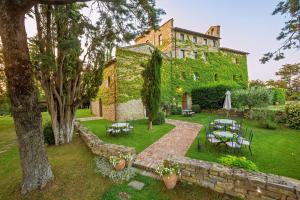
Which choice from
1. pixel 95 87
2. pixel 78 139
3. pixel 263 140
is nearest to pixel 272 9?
pixel 263 140

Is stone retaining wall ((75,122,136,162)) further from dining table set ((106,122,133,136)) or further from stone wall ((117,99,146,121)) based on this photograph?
stone wall ((117,99,146,121))

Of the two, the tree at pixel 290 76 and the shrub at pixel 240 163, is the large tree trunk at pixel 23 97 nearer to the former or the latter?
the shrub at pixel 240 163

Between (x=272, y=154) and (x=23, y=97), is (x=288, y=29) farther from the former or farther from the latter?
(x=23, y=97)

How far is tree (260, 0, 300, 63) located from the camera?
313 inches

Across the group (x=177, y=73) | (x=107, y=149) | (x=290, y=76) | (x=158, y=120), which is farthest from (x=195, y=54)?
(x=290, y=76)

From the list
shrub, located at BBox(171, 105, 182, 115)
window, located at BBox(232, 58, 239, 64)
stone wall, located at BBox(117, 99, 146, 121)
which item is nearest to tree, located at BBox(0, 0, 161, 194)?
stone wall, located at BBox(117, 99, 146, 121)

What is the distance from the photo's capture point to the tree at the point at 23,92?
12.2 ft

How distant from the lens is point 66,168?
5688 millimetres

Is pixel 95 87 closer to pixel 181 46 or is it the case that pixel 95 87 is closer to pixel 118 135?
pixel 118 135

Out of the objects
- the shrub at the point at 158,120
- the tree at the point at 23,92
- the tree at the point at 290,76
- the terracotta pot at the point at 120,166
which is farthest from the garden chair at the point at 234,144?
the tree at the point at 290,76

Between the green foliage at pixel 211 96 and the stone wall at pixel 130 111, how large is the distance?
814 centimetres

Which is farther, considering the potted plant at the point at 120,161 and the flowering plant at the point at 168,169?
the potted plant at the point at 120,161

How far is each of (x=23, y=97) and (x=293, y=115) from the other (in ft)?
51.0

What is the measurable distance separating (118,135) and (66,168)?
418 cm
